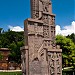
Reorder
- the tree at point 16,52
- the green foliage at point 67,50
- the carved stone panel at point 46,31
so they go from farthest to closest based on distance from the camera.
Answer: the tree at point 16,52, the green foliage at point 67,50, the carved stone panel at point 46,31

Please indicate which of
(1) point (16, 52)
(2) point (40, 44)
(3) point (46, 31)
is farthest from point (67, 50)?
(2) point (40, 44)

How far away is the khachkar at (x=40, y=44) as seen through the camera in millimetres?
11883

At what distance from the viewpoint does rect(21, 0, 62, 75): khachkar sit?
11883 mm

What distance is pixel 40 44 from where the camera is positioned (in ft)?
40.4

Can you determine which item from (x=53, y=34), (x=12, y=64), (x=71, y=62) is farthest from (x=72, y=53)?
(x=12, y=64)

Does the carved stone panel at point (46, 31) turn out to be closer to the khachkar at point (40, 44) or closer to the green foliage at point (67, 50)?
the khachkar at point (40, 44)

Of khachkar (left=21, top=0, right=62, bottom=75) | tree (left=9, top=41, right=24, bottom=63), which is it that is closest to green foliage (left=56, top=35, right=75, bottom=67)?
tree (left=9, top=41, right=24, bottom=63)

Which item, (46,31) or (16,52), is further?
(16,52)

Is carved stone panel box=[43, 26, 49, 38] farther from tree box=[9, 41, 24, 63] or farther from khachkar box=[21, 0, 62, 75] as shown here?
tree box=[9, 41, 24, 63]

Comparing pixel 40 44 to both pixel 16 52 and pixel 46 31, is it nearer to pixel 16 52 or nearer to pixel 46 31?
pixel 46 31

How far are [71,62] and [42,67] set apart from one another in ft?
56.3

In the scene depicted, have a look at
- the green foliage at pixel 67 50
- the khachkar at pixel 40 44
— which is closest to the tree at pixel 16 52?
the green foliage at pixel 67 50

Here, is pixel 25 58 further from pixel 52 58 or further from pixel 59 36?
pixel 59 36

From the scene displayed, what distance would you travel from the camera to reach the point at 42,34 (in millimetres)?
12484
